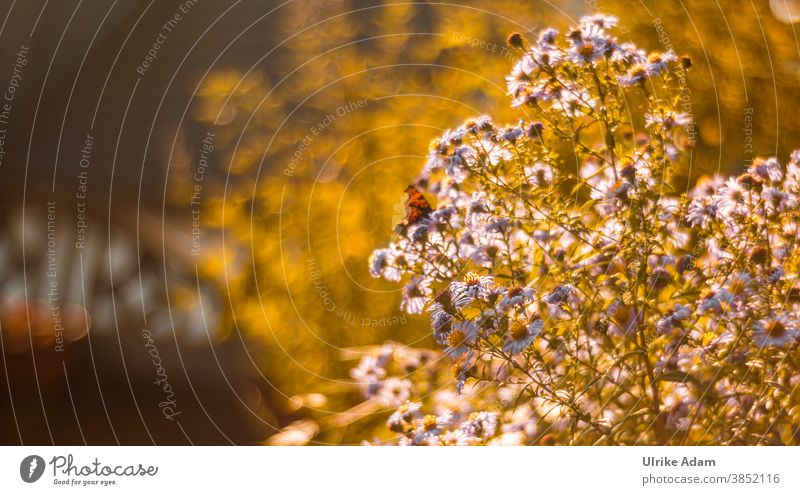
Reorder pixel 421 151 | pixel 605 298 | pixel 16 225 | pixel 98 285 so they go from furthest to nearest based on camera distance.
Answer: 1. pixel 98 285
2. pixel 16 225
3. pixel 421 151
4. pixel 605 298

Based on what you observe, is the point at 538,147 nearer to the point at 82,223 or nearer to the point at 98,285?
the point at 82,223

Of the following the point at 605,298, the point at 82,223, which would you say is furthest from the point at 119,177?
the point at 605,298
